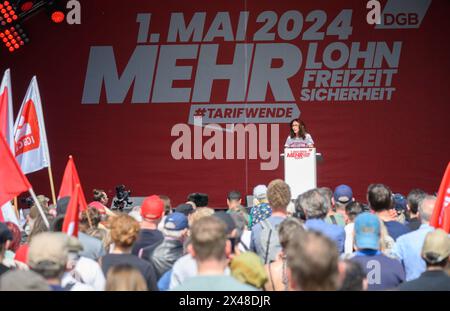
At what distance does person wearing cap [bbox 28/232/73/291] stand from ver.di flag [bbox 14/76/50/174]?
3.78m

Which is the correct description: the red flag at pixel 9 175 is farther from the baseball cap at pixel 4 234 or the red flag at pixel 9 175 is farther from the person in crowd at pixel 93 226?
the baseball cap at pixel 4 234

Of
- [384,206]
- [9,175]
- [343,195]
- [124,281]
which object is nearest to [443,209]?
[384,206]

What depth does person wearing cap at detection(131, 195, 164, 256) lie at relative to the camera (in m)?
4.97

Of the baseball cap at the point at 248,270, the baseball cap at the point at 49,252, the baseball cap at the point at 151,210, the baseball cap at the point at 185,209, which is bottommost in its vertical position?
the baseball cap at the point at 248,270

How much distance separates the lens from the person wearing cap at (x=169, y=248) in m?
4.82

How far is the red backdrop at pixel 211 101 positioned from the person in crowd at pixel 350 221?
312 inches

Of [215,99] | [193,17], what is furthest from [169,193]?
[193,17]

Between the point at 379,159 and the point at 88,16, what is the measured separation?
17.8ft

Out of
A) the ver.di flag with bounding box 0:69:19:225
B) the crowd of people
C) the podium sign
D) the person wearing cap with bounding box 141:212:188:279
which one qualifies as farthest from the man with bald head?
the podium sign

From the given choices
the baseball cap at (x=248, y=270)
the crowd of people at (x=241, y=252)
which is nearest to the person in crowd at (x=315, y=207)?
the crowd of people at (x=241, y=252)

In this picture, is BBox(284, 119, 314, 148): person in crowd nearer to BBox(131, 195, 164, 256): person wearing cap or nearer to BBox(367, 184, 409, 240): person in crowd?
BBox(367, 184, 409, 240): person in crowd

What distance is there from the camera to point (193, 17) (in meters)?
13.9

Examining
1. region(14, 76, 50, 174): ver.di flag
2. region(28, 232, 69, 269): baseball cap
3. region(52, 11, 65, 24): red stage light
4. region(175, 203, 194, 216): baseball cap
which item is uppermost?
region(52, 11, 65, 24): red stage light
